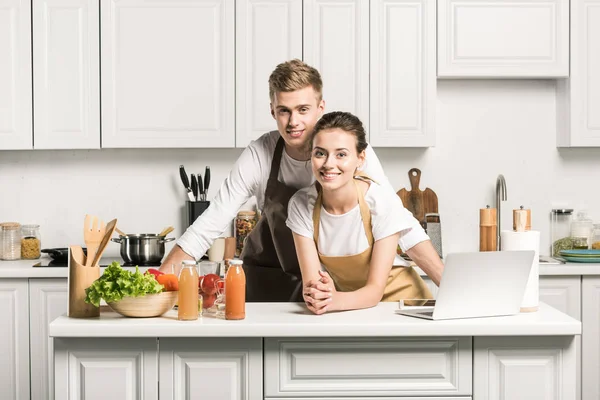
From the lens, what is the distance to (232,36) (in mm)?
4094

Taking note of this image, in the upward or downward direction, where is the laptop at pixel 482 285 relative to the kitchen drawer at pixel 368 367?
upward

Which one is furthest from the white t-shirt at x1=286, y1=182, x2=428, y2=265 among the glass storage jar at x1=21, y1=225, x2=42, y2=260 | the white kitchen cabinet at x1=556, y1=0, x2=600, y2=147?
the glass storage jar at x1=21, y1=225, x2=42, y2=260

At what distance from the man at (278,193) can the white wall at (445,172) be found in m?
1.37

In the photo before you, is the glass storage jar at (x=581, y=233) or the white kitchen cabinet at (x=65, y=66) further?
the glass storage jar at (x=581, y=233)

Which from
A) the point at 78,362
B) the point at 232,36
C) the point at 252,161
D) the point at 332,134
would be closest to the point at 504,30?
the point at 232,36

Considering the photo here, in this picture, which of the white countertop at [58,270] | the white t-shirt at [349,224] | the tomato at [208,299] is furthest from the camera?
the white countertop at [58,270]

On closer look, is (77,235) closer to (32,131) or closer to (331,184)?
(32,131)

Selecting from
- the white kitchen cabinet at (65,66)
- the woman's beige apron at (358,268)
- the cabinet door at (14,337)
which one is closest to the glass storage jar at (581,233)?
the woman's beige apron at (358,268)

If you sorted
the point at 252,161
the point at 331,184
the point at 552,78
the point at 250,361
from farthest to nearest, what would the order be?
1. the point at 552,78
2. the point at 252,161
3. the point at 331,184
4. the point at 250,361

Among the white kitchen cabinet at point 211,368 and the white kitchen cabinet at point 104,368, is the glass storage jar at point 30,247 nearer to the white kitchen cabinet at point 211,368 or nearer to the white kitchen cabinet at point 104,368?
the white kitchen cabinet at point 104,368

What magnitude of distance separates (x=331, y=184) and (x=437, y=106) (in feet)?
7.32

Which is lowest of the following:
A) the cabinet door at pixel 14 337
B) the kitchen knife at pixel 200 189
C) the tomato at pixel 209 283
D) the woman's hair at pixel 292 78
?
the cabinet door at pixel 14 337

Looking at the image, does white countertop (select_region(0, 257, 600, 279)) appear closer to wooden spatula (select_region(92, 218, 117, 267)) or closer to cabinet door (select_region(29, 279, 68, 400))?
cabinet door (select_region(29, 279, 68, 400))

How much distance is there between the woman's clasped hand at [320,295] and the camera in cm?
228
